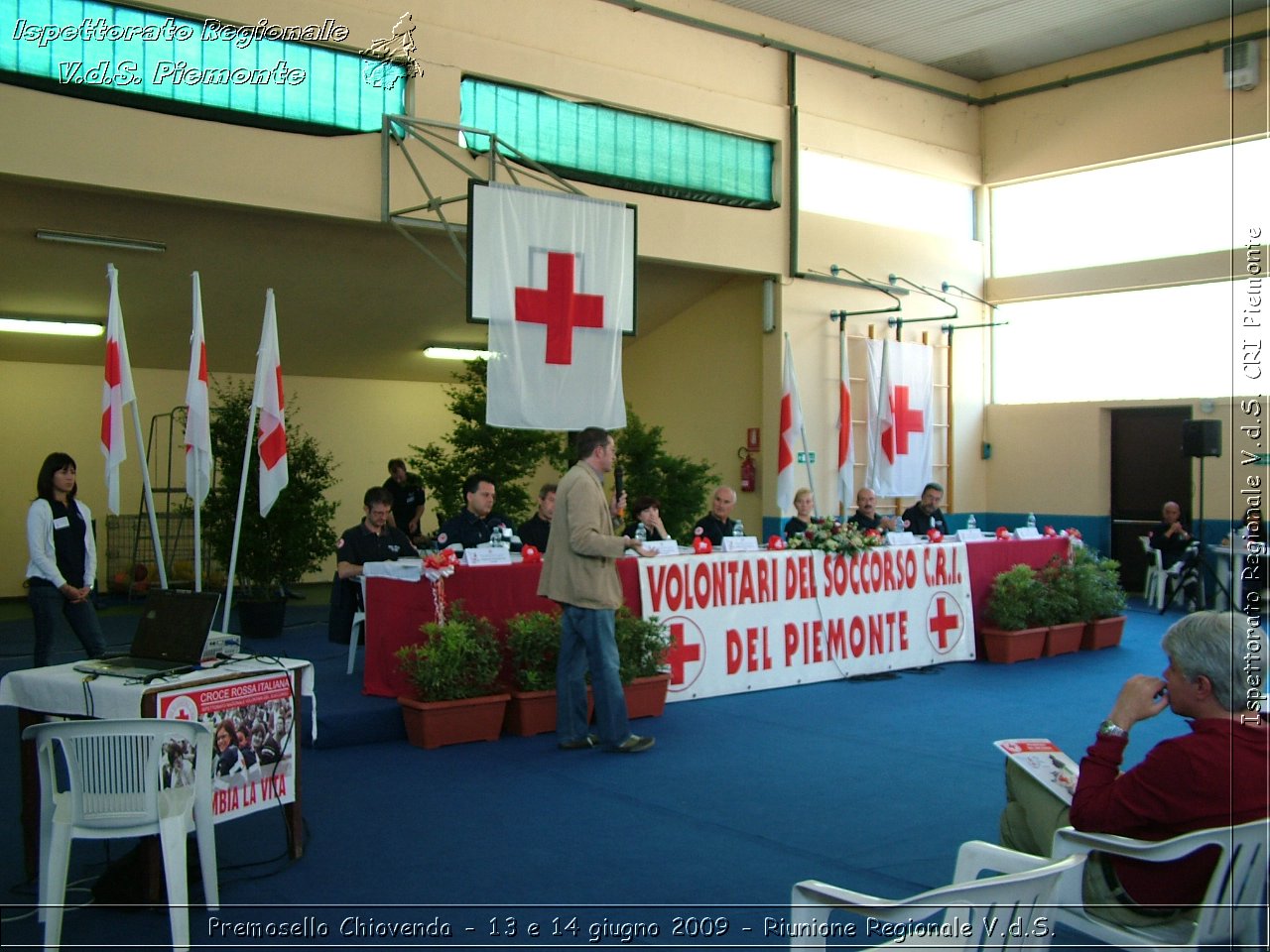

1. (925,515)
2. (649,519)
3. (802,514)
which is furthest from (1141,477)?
(649,519)

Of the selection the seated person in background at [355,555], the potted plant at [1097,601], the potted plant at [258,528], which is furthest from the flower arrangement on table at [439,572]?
the potted plant at [1097,601]

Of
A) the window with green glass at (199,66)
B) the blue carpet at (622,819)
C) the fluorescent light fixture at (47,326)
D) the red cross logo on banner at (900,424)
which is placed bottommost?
the blue carpet at (622,819)

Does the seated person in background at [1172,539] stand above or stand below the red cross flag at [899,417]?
below

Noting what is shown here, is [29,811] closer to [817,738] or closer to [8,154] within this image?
[817,738]

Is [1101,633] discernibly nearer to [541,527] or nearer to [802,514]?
[802,514]

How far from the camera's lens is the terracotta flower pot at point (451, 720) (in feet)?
17.8

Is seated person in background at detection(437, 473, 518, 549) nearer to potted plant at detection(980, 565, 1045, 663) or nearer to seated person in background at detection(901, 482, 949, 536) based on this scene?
potted plant at detection(980, 565, 1045, 663)

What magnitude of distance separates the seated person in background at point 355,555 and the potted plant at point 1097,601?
499 centimetres

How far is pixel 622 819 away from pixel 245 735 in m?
1.42

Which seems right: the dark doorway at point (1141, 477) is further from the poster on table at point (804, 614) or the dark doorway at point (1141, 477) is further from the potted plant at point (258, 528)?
the potted plant at point (258, 528)

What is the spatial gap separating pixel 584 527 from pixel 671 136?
20.8ft

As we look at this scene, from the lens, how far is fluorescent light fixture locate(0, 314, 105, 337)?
9.47m

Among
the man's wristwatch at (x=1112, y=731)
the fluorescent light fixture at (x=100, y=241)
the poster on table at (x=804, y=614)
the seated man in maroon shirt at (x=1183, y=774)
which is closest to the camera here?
the seated man in maroon shirt at (x=1183, y=774)

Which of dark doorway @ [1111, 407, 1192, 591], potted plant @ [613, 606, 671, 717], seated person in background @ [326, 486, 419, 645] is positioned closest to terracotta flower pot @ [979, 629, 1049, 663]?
potted plant @ [613, 606, 671, 717]
